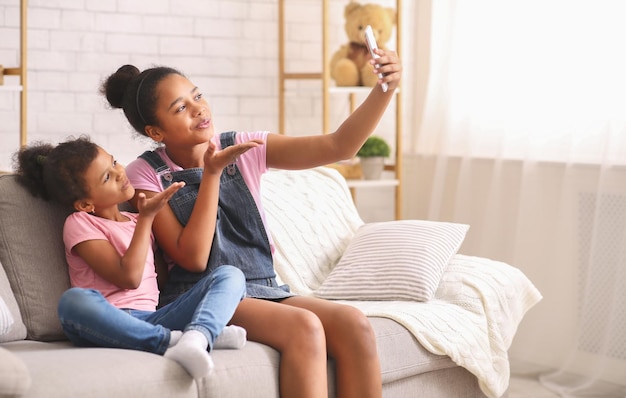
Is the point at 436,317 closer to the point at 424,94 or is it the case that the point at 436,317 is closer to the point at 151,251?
the point at 151,251

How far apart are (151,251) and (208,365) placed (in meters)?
0.52

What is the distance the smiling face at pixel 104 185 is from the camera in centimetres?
220

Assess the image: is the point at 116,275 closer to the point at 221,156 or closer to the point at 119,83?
the point at 221,156

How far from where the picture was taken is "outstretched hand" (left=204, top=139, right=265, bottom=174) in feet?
6.95

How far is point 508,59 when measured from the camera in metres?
3.81

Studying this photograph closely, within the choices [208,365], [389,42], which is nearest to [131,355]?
[208,365]

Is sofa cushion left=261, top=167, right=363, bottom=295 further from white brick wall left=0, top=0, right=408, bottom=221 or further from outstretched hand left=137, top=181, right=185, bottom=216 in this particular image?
white brick wall left=0, top=0, right=408, bottom=221

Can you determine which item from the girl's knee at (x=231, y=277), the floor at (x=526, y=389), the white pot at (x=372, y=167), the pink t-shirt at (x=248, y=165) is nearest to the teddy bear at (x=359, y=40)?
the white pot at (x=372, y=167)

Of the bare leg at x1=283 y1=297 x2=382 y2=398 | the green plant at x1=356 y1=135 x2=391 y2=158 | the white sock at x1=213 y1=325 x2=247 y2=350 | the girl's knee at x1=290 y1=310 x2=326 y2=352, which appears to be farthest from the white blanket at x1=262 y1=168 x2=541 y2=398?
the green plant at x1=356 y1=135 x2=391 y2=158

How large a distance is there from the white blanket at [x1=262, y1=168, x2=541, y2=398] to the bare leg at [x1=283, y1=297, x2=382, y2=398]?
0.89 ft

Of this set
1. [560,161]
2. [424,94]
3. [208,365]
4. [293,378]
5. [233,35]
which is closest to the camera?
[208,365]

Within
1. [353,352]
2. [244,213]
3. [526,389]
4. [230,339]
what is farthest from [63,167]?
[526,389]

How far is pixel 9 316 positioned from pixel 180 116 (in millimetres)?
639

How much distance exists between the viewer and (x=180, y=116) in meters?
2.31
